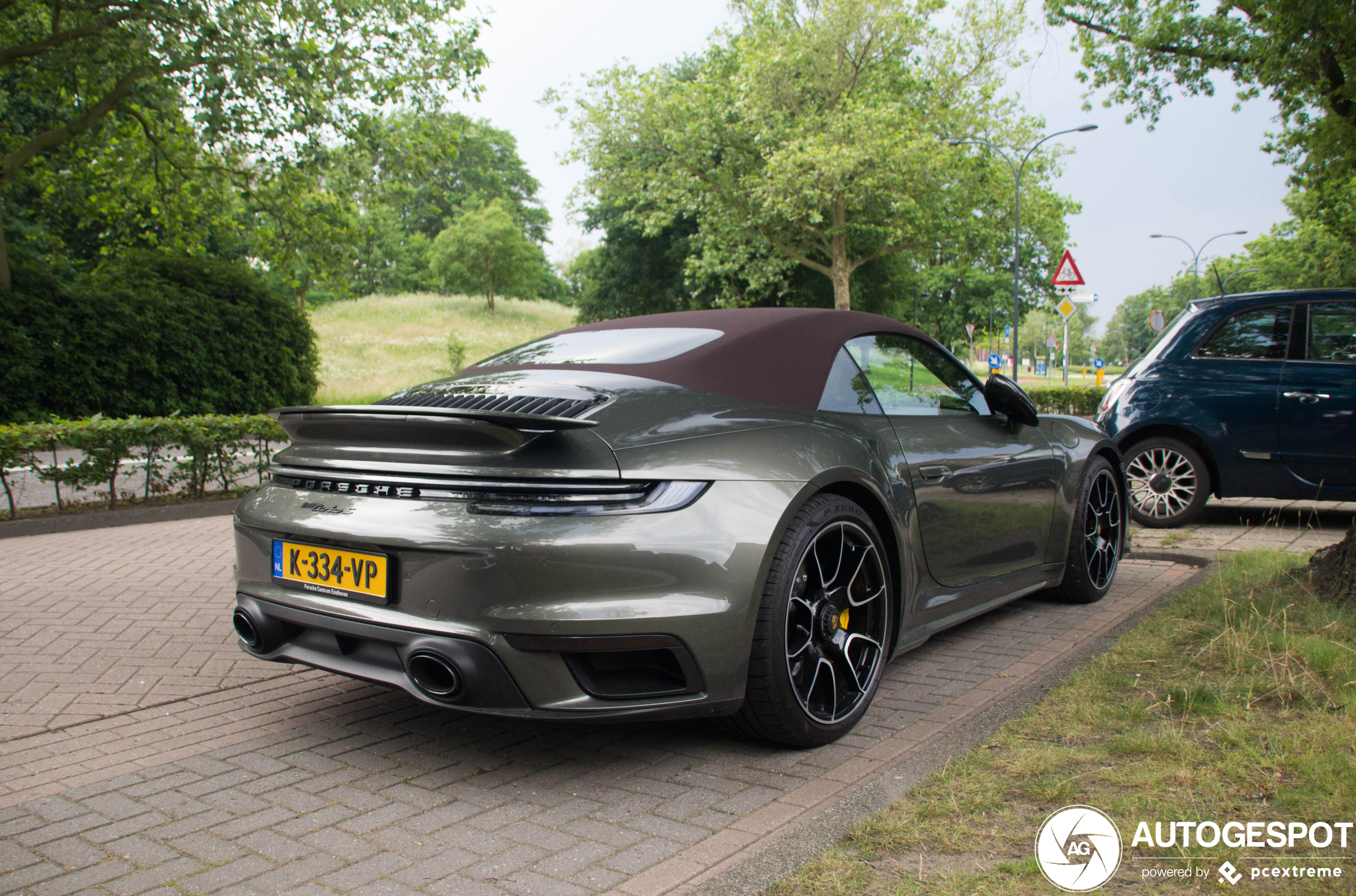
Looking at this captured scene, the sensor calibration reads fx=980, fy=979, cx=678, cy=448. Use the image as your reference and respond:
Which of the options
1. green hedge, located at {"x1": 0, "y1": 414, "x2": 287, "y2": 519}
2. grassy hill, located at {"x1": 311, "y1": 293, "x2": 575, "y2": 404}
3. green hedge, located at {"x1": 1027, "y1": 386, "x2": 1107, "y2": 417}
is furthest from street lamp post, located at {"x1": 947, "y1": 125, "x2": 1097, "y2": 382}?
green hedge, located at {"x1": 0, "y1": 414, "x2": 287, "y2": 519}

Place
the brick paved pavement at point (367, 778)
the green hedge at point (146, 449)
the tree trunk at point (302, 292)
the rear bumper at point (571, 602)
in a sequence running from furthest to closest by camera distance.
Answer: the tree trunk at point (302, 292)
the green hedge at point (146, 449)
the rear bumper at point (571, 602)
the brick paved pavement at point (367, 778)

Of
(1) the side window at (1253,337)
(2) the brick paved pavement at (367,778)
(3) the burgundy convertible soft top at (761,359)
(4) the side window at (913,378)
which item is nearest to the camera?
(2) the brick paved pavement at (367,778)

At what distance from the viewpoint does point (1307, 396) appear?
6.81m

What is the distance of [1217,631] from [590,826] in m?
2.87

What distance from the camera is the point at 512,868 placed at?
230cm

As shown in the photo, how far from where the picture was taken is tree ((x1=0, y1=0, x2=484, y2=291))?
526 inches

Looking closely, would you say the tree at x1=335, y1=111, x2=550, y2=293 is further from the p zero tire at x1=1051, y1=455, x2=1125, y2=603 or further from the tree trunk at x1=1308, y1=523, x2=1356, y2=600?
the tree trunk at x1=1308, y1=523, x2=1356, y2=600

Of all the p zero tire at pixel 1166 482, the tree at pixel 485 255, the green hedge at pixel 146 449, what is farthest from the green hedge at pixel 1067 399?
the tree at pixel 485 255

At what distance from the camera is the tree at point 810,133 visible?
28.4m

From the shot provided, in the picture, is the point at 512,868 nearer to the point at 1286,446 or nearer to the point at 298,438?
the point at 298,438

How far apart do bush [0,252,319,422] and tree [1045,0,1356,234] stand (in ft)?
47.1

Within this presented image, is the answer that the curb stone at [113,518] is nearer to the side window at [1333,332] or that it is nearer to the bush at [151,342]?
the bush at [151,342]

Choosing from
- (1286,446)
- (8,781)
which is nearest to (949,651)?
(8,781)

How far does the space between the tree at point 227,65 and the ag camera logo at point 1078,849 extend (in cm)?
1397
